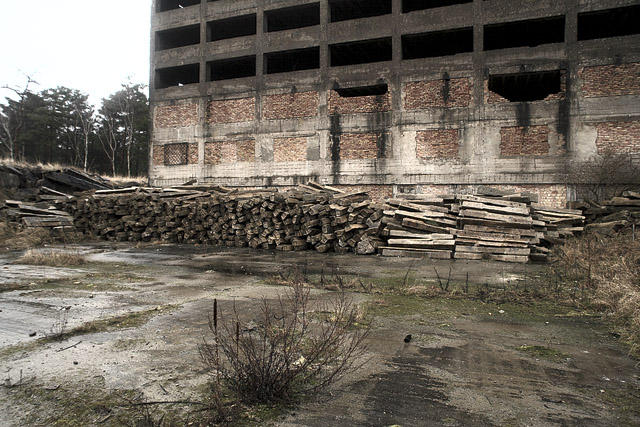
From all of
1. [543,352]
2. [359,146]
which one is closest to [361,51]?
[359,146]

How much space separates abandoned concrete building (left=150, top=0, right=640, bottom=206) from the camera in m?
15.8

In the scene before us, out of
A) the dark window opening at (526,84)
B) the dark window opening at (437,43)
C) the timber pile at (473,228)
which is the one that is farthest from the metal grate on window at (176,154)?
the dark window opening at (526,84)

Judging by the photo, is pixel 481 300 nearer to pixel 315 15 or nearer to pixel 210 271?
pixel 210 271

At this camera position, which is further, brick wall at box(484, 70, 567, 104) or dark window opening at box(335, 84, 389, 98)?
dark window opening at box(335, 84, 389, 98)

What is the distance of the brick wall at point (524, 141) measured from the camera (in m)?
16.1

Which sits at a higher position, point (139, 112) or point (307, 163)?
point (139, 112)

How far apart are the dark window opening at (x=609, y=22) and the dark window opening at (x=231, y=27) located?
17.0 m

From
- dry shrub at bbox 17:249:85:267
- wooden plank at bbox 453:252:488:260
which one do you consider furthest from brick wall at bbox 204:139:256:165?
wooden plank at bbox 453:252:488:260

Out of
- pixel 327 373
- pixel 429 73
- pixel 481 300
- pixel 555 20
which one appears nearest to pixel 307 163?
pixel 429 73

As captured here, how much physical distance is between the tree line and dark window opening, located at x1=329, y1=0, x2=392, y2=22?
32375 mm

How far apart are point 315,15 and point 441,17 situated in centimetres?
804

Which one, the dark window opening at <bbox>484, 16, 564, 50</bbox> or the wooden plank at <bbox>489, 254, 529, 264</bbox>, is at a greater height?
the dark window opening at <bbox>484, 16, 564, 50</bbox>

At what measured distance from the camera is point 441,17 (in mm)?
17641

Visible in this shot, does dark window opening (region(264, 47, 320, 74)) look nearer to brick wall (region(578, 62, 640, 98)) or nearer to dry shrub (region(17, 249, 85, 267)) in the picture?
brick wall (region(578, 62, 640, 98))
